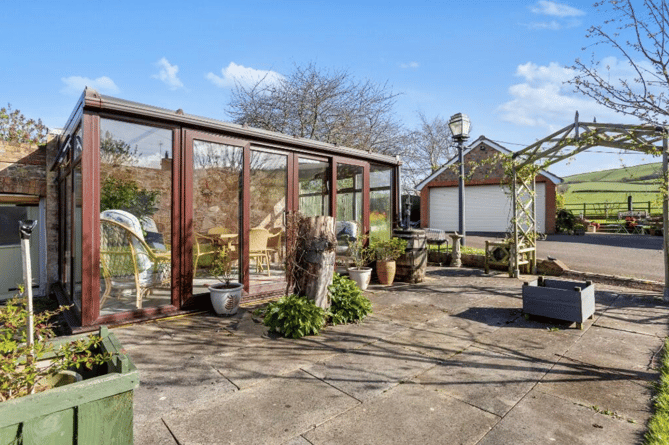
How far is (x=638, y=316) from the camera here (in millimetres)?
4586

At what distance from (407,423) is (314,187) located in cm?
464

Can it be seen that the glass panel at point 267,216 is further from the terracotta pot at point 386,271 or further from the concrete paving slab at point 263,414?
the concrete paving slab at point 263,414

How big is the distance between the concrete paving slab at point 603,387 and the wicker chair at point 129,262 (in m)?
4.40

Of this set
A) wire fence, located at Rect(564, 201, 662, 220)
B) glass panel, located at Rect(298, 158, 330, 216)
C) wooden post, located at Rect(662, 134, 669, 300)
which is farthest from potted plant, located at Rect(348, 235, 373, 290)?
wire fence, located at Rect(564, 201, 662, 220)

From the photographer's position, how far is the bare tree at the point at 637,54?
3633 millimetres

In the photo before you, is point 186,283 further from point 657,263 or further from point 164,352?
point 657,263

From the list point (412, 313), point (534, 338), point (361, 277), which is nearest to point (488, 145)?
point (361, 277)

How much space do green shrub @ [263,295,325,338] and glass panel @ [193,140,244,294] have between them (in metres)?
1.38

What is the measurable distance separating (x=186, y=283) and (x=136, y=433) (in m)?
2.68

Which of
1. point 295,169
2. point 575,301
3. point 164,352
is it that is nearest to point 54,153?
point 295,169

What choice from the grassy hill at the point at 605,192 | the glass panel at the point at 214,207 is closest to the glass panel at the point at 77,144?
the glass panel at the point at 214,207

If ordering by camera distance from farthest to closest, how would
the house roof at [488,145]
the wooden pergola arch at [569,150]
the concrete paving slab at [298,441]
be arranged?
the house roof at [488,145] < the wooden pergola arch at [569,150] < the concrete paving slab at [298,441]

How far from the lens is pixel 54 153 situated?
5945 mm

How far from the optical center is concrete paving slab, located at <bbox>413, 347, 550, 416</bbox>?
8.21 ft
